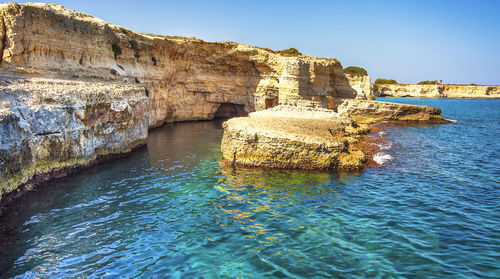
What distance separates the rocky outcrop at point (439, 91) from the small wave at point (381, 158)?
10909 cm

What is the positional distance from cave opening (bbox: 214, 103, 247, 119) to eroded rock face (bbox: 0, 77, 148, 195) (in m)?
20.0

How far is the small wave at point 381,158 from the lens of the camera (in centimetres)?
1759

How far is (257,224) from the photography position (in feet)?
33.7

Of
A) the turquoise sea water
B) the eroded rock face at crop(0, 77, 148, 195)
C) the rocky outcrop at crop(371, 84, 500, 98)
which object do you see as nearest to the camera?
the turquoise sea water

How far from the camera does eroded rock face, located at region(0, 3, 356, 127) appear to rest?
55.9 ft

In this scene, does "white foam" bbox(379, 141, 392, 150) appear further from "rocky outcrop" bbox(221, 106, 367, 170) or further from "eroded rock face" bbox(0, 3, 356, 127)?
"eroded rock face" bbox(0, 3, 356, 127)

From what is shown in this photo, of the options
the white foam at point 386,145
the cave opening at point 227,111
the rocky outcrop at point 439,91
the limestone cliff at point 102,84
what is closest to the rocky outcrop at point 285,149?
the white foam at point 386,145

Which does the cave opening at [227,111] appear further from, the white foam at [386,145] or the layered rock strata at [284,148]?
the layered rock strata at [284,148]

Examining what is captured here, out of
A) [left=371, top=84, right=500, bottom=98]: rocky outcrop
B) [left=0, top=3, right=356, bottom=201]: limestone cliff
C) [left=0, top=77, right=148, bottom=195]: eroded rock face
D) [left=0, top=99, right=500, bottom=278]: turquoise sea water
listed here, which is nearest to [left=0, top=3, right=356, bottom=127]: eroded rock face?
[left=0, top=3, right=356, bottom=201]: limestone cliff

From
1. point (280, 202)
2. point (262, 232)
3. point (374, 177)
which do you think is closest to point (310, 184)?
point (280, 202)

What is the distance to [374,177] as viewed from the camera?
1488 centimetres

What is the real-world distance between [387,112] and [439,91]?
99.4m

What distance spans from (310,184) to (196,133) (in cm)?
1620

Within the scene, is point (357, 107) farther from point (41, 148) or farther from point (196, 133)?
point (41, 148)
